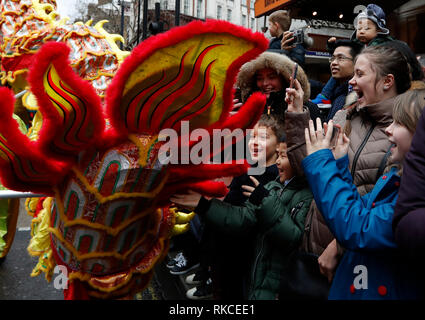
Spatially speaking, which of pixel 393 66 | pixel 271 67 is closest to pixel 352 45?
pixel 271 67

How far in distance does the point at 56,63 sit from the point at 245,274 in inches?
62.5

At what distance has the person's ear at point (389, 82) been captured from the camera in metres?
1.70

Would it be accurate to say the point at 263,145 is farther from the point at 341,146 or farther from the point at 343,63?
the point at 343,63

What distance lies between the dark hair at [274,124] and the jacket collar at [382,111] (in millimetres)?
622

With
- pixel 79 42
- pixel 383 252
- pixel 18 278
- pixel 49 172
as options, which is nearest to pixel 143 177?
pixel 49 172

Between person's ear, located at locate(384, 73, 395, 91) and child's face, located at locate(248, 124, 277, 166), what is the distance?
0.67m

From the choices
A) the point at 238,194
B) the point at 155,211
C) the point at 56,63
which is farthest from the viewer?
the point at 238,194

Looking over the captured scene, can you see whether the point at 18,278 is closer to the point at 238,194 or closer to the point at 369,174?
the point at 238,194

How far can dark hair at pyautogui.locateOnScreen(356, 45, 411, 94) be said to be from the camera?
1.70m

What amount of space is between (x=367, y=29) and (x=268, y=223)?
71.1 inches

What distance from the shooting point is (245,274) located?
2.23 m

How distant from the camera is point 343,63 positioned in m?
3.00
